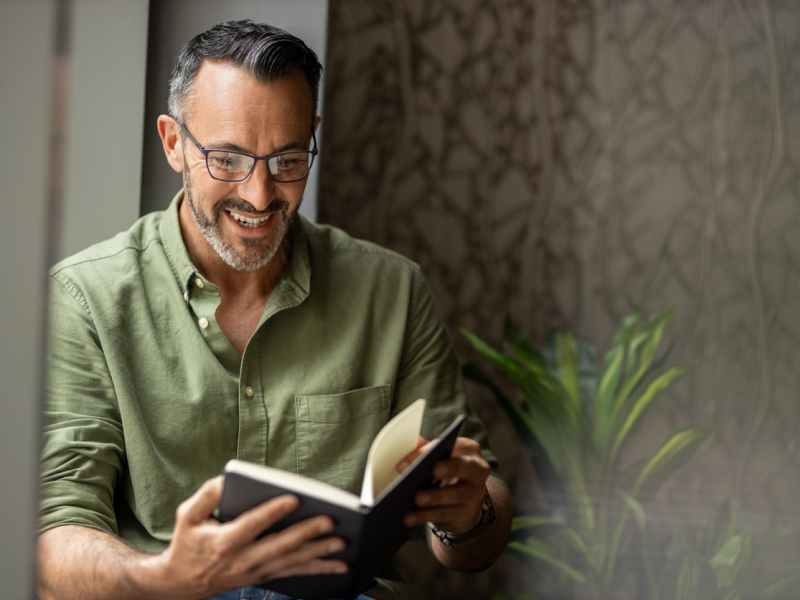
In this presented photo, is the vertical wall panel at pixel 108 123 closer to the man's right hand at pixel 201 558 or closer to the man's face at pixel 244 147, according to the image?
the man's face at pixel 244 147

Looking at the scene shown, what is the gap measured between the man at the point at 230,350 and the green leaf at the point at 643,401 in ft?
2.39

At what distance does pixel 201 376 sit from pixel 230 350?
0.24 feet

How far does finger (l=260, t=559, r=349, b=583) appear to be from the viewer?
32.6 inches

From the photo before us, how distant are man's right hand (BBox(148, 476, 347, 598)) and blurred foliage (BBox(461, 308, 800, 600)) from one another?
43.0 inches

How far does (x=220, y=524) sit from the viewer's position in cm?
83

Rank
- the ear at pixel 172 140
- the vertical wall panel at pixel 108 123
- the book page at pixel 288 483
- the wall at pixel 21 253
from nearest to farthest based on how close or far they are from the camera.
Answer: the wall at pixel 21 253, the book page at pixel 288 483, the ear at pixel 172 140, the vertical wall panel at pixel 108 123

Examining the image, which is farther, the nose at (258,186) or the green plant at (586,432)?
the green plant at (586,432)

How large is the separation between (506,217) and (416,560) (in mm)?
1306

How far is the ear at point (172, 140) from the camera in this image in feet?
4.29

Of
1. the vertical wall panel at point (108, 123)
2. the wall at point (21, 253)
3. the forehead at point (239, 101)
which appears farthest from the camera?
the vertical wall panel at point (108, 123)

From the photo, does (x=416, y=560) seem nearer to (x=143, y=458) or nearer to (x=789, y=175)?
(x=143, y=458)

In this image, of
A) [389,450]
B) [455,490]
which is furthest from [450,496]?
[389,450]

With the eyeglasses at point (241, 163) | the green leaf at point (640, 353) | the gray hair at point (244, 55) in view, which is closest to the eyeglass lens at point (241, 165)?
the eyeglasses at point (241, 163)

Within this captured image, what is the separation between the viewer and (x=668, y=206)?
109 inches
